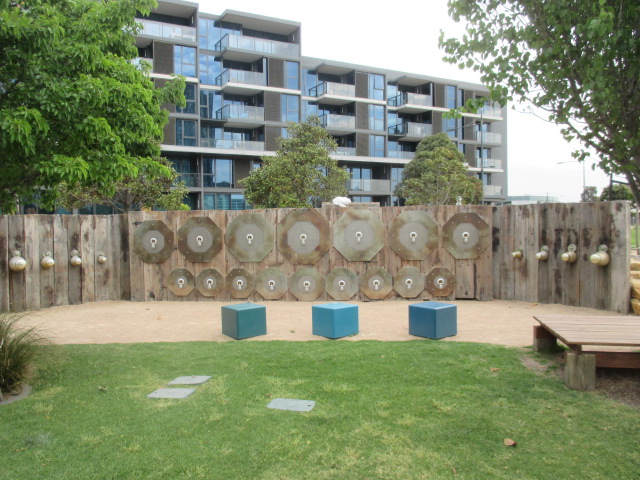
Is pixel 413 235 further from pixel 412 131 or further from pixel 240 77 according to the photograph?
pixel 412 131

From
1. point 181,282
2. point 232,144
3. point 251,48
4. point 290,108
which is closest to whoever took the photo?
point 181,282

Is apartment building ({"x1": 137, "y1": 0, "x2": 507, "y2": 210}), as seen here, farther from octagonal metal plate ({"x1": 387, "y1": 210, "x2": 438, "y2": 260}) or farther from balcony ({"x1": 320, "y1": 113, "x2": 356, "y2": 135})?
octagonal metal plate ({"x1": 387, "y1": 210, "x2": 438, "y2": 260})

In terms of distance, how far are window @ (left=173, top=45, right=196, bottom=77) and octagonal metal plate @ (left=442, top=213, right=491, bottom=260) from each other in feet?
90.7

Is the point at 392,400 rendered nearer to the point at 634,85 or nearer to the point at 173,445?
the point at 173,445

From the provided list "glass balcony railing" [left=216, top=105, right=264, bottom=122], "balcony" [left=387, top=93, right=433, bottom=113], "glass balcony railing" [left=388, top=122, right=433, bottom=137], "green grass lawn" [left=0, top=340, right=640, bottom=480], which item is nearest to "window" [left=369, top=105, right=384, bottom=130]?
"glass balcony railing" [left=388, top=122, right=433, bottom=137]

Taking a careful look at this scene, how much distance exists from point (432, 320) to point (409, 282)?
4015 millimetres

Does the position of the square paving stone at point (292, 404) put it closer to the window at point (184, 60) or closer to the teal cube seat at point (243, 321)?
the teal cube seat at point (243, 321)

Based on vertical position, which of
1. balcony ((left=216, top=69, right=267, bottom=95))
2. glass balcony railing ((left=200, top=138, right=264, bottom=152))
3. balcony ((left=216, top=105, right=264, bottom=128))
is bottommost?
glass balcony railing ((left=200, top=138, right=264, bottom=152))

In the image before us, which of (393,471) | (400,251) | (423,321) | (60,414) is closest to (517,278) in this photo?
(400,251)

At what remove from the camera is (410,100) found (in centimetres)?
4509

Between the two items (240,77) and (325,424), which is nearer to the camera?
(325,424)

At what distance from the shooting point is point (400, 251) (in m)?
11.2

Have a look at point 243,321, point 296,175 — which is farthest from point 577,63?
point 296,175

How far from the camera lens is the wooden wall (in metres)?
9.52
